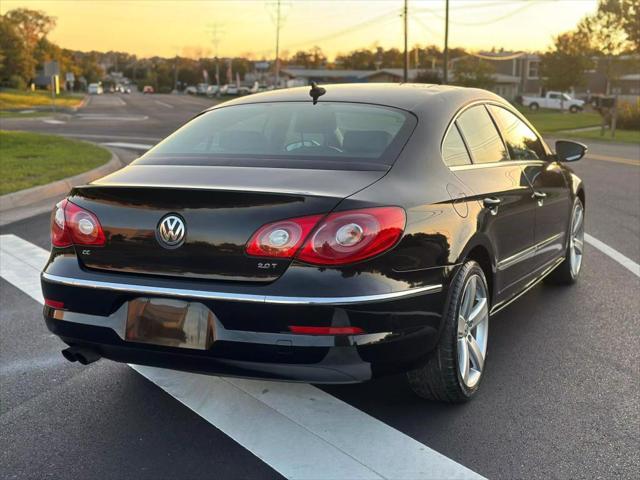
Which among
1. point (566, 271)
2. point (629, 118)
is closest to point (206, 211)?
point (566, 271)

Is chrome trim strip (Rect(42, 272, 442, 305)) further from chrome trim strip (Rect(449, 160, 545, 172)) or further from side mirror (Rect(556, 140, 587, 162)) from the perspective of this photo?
side mirror (Rect(556, 140, 587, 162))

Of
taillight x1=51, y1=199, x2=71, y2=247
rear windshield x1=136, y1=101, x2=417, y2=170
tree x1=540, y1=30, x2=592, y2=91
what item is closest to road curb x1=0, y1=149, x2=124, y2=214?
rear windshield x1=136, y1=101, x2=417, y2=170

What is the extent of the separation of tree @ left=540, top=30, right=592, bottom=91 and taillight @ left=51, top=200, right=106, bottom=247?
2631 inches

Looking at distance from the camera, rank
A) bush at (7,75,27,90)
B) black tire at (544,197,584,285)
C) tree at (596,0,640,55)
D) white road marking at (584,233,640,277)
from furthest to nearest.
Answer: bush at (7,75,27,90) < tree at (596,0,640,55) < white road marking at (584,233,640,277) < black tire at (544,197,584,285)

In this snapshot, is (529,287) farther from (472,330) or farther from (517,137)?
(472,330)

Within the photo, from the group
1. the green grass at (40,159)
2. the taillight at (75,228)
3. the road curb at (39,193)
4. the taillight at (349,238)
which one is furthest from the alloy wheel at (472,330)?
the green grass at (40,159)

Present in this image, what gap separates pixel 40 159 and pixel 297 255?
42.1 ft

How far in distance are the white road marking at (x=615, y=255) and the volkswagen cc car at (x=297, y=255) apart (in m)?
3.20

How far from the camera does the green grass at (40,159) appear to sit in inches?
455

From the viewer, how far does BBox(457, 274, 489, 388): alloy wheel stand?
A: 144 inches

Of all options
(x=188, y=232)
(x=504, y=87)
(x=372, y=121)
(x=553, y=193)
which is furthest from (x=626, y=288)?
(x=504, y=87)

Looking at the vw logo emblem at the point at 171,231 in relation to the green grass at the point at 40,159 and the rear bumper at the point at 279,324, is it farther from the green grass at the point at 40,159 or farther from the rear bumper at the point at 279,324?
the green grass at the point at 40,159

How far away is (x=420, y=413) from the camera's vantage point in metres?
3.60

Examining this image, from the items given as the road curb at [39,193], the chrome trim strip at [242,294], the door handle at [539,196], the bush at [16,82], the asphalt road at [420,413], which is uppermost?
the bush at [16,82]
